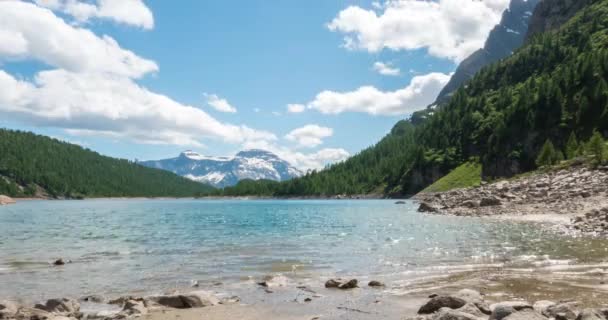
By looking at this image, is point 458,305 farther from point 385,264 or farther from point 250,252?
point 250,252

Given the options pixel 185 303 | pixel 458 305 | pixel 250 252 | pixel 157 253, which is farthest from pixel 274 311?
pixel 157 253

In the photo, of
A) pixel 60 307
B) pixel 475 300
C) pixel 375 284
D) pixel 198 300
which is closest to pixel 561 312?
pixel 475 300

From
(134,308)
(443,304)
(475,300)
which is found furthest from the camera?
(134,308)

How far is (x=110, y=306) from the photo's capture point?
18.0 meters

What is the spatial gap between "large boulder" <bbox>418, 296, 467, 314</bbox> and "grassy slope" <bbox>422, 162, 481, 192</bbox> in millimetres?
155061

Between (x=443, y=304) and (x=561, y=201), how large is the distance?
50.5m

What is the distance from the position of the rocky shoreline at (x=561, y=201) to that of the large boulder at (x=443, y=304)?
26931 millimetres

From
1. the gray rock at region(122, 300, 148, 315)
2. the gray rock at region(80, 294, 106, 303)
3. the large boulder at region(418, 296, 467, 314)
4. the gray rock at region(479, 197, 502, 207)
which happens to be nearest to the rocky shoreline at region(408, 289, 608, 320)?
the large boulder at region(418, 296, 467, 314)

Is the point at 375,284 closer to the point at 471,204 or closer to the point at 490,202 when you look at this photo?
the point at 490,202

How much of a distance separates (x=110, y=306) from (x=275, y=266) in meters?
11.4

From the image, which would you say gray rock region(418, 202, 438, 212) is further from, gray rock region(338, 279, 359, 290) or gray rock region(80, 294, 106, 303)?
gray rock region(80, 294, 106, 303)

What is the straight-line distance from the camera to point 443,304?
14.5m

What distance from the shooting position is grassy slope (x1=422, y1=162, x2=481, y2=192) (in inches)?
6511

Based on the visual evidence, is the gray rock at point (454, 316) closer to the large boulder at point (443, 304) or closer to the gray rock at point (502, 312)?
the gray rock at point (502, 312)
